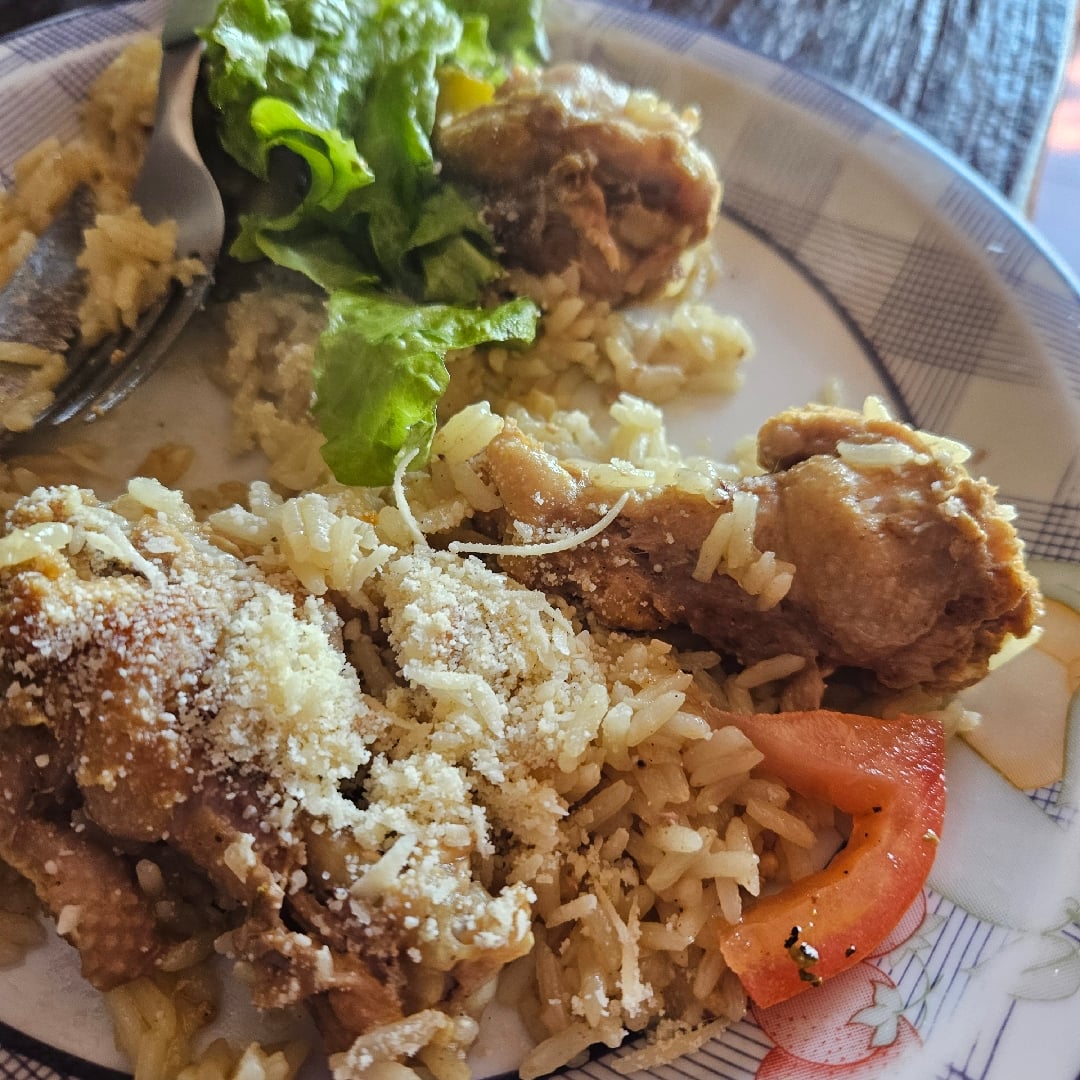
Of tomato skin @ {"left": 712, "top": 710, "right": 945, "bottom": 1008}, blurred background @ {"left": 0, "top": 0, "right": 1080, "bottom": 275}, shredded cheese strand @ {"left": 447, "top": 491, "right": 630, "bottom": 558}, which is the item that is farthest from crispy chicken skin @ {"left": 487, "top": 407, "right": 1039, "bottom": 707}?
blurred background @ {"left": 0, "top": 0, "right": 1080, "bottom": 275}

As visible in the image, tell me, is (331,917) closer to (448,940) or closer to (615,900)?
(448,940)

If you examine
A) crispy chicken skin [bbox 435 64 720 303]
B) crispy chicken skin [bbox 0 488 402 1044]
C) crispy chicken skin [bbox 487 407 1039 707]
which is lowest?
crispy chicken skin [bbox 0 488 402 1044]

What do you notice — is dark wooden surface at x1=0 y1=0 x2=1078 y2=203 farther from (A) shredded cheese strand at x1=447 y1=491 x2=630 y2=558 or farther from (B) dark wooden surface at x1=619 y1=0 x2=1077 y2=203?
(A) shredded cheese strand at x1=447 y1=491 x2=630 y2=558

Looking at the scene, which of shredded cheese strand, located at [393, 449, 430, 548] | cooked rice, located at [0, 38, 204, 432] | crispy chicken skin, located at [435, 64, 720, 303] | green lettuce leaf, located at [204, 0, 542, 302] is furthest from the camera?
crispy chicken skin, located at [435, 64, 720, 303]

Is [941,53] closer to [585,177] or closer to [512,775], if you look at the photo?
[585,177]

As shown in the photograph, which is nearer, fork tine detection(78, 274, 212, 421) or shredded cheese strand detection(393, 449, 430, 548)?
shredded cheese strand detection(393, 449, 430, 548)

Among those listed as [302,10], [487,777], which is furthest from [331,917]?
[302,10]

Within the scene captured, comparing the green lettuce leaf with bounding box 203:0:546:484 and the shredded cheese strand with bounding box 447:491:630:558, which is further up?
the green lettuce leaf with bounding box 203:0:546:484
